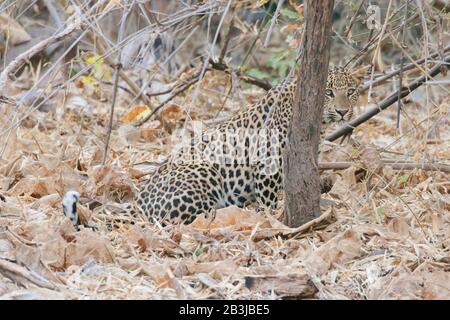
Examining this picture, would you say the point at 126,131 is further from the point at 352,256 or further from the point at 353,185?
the point at 352,256

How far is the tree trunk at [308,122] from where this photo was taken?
506 centimetres

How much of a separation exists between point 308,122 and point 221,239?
0.89 m

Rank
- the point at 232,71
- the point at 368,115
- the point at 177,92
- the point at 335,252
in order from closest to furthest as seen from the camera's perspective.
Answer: the point at 335,252 < the point at 368,115 < the point at 232,71 < the point at 177,92

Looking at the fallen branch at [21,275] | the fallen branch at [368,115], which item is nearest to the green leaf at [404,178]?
the fallen branch at [368,115]

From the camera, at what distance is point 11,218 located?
573cm

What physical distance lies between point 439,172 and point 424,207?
0.67 m

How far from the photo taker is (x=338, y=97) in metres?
6.71

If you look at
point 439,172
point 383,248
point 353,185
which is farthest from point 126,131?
point 383,248

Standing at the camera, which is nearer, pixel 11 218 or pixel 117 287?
pixel 117 287

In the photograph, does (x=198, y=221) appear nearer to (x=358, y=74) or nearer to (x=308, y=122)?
(x=308, y=122)

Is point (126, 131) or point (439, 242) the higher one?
point (126, 131)

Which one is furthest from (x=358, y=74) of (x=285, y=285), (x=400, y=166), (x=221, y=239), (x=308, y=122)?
(x=285, y=285)

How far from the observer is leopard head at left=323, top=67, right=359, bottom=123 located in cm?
671
